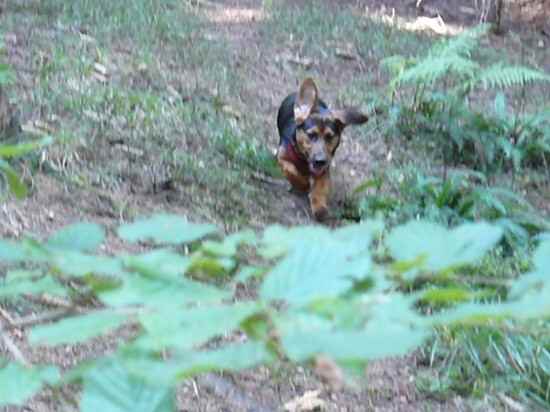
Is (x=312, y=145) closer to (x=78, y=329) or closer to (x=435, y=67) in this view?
(x=435, y=67)

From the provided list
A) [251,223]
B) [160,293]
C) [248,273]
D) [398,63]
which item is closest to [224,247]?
[248,273]

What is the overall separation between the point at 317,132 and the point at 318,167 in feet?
0.72

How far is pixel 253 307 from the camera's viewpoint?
2.78 feet

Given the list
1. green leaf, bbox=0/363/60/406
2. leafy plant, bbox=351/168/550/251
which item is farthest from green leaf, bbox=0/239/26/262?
leafy plant, bbox=351/168/550/251

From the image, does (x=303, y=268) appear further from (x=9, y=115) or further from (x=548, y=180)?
(x=548, y=180)

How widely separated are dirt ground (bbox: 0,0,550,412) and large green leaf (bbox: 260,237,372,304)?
64.2 inches

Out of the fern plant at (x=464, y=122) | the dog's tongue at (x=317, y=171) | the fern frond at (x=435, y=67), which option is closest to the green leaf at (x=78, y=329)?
the dog's tongue at (x=317, y=171)

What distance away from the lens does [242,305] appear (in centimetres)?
85

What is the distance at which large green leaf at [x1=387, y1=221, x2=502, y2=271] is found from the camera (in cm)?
97

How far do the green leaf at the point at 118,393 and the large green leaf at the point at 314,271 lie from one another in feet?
0.59

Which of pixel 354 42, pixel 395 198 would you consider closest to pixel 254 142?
pixel 395 198

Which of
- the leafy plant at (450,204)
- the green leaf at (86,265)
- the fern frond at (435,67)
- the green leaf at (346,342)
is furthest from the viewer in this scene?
the fern frond at (435,67)

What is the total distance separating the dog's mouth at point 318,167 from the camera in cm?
656

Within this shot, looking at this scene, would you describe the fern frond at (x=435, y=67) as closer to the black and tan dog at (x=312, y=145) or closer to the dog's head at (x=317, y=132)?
the black and tan dog at (x=312, y=145)
